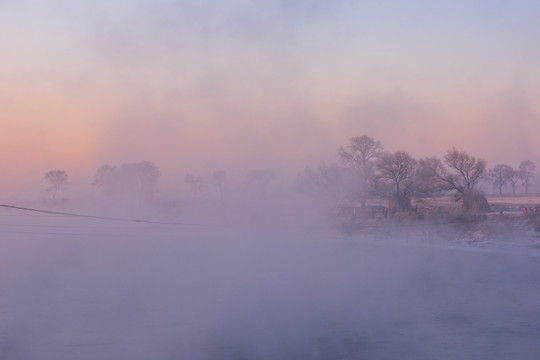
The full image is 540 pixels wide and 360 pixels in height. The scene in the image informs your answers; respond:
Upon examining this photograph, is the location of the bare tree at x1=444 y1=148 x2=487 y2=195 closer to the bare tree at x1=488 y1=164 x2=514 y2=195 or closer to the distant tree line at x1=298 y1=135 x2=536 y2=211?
the distant tree line at x1=298 y1=135 x2=536 y2=211

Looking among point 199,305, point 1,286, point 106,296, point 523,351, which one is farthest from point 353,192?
point 1,286

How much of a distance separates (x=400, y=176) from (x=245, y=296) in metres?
16.2

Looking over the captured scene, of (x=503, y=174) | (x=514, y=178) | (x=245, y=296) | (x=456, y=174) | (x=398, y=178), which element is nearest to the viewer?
(x=245, y=296)

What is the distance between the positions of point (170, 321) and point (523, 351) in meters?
6.33

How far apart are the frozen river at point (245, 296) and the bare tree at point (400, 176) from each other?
14.2 ft

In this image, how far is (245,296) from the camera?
13305 mm

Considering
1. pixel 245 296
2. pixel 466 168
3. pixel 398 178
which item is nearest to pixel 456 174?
pixel 466 168

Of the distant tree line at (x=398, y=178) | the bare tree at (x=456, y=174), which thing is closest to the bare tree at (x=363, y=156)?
the distant tree line at (x=398, y=178)

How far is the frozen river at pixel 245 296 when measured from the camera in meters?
9.67

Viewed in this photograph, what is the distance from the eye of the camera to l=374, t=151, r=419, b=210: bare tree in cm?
2344

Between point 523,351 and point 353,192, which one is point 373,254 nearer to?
point 353,192

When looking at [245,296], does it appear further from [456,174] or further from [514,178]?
[514,178]

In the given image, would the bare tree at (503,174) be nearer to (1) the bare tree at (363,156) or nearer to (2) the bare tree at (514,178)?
(2) the bare tree at (514,178)

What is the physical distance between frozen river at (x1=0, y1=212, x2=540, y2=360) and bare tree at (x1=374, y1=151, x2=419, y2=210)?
14.2 ft
